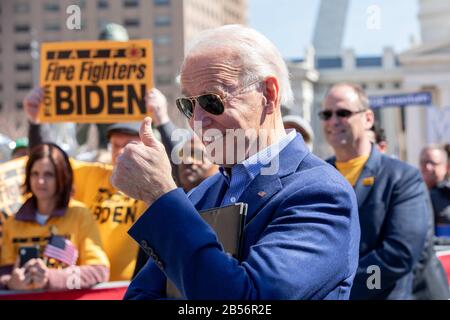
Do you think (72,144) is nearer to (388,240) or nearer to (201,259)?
(388,240)

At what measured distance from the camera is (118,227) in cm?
501

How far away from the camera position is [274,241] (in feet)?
6.51

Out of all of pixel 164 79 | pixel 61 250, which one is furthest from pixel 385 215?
pixel 164 79

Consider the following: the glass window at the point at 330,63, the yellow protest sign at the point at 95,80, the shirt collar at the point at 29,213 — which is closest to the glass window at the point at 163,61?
the glass window at the point at 330,63

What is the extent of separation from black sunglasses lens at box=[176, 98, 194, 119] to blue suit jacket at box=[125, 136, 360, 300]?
0.80 feet

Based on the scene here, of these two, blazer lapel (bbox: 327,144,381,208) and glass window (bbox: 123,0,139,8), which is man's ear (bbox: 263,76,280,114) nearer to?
blazer lapel (bbox: 327,144,381,208)

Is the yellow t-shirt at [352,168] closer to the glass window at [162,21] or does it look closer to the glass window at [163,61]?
the glass window at [162,21]

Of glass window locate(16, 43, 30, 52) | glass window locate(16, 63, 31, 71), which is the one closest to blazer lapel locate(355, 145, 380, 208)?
glass window locate(16, 43, 30, 52)

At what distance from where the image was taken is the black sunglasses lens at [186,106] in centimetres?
223

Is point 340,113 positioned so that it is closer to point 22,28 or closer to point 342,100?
point 342,100

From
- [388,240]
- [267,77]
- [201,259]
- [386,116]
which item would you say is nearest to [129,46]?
[388,240]

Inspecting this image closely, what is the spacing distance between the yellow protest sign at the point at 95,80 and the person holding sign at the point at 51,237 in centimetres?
74

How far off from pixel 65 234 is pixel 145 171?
2.82 metres
